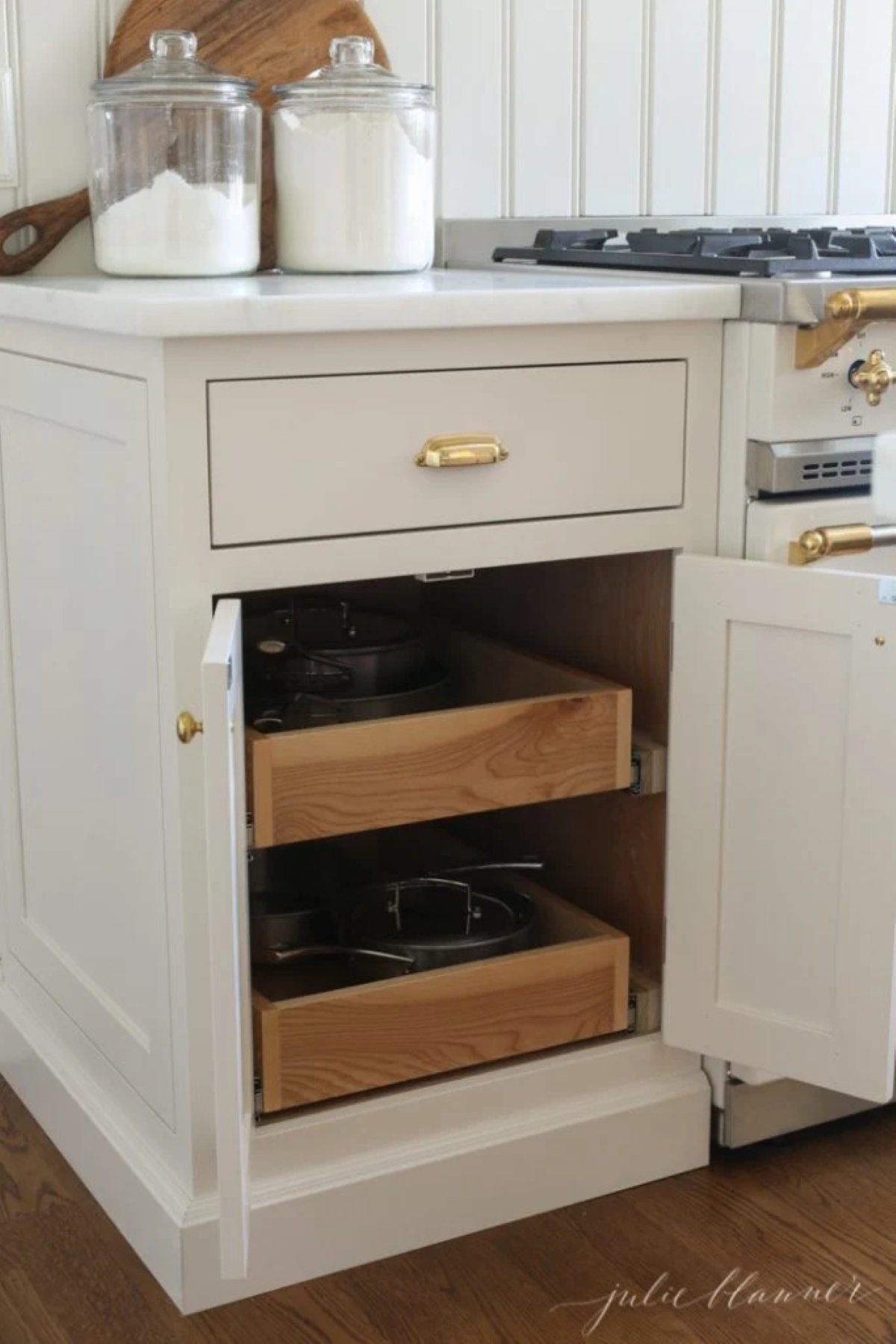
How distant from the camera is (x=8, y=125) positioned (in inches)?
67.9

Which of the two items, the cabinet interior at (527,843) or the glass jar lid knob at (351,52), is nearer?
the cabinet interior at (527,843)

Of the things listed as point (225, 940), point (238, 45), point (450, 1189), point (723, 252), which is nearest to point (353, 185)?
point (238, 45)

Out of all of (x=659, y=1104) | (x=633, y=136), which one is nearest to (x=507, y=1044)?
(x=659, y=1104)

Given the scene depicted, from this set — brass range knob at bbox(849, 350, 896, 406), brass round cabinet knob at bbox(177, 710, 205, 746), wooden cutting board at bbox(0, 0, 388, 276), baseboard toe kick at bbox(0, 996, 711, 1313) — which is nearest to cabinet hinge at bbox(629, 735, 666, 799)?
baseboard toe kick at bbox(0, 996, 711, 1313)

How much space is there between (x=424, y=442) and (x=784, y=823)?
18.3 inches

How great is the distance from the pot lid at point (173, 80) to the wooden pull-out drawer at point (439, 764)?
0.61 meters

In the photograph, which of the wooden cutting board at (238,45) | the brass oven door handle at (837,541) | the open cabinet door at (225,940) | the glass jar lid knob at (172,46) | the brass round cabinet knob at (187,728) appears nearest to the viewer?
the open cabinet door at (225,940)

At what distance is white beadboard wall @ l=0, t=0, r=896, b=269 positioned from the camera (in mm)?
1750

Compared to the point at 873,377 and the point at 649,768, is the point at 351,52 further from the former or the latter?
the point at 649,768

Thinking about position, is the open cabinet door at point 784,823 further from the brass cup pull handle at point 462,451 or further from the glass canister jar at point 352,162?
the glass canister jar at point 352,162

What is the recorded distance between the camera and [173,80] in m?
1.57

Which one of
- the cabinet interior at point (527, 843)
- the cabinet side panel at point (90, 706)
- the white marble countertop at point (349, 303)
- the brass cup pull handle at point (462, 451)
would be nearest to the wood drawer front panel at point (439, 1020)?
the cabinet interior at point (527, 843)

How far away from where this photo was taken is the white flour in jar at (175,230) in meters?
1.57

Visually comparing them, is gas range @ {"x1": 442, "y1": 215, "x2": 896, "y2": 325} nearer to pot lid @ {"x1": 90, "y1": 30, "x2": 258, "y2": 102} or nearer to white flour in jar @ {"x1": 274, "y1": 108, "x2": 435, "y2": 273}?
white flour in jar @ {"x1": 274, "y1": 108, "x2": 435, "y2": 273}
